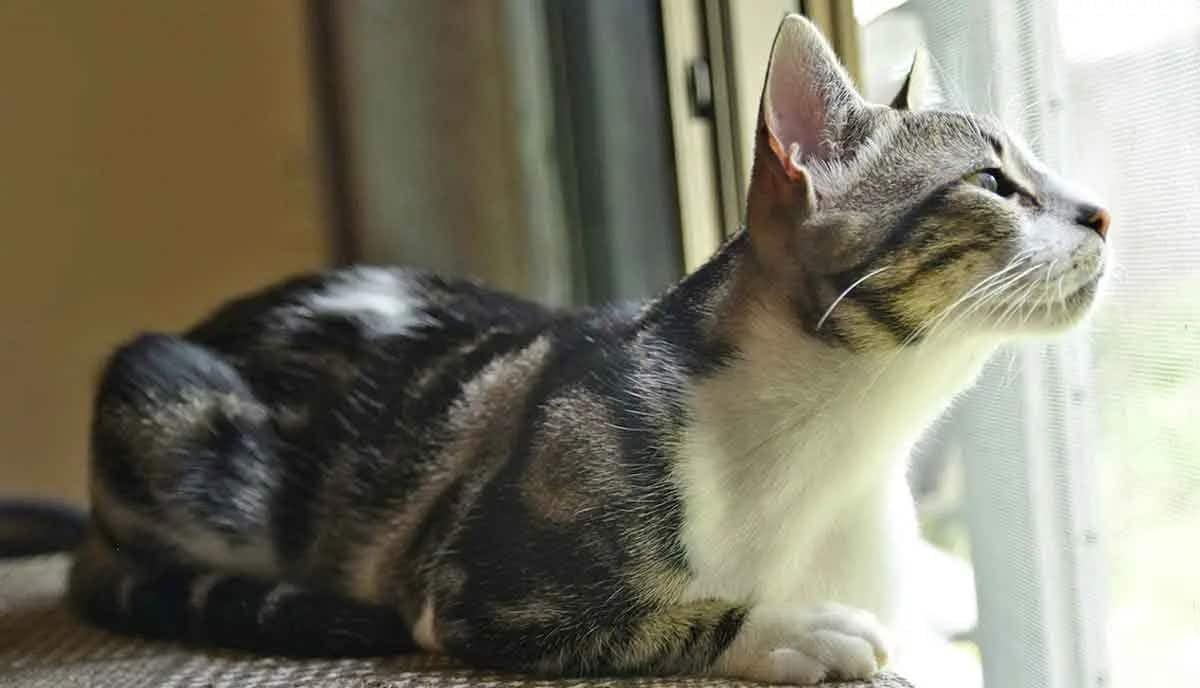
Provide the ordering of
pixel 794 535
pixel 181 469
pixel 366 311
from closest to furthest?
1. pixel 794 535
2. pixel 181 469
3. pixel 366 311

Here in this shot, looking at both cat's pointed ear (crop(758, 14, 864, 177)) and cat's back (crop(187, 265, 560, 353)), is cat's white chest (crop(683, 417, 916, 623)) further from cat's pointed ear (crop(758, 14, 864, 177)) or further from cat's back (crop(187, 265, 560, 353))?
cat's back (crop(187, 265, 560, 353))

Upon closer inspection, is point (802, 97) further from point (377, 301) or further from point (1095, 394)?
point (377, 301)

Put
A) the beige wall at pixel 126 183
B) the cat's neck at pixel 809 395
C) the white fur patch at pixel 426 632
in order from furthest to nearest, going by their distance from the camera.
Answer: the beige wall at pixel 126 183 < the white fur patch at pixel 426 632 < the cat's neck at pixel 809 395

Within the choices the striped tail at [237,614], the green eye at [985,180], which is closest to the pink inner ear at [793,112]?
the green eye at [985,180]

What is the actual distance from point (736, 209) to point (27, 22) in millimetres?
1333

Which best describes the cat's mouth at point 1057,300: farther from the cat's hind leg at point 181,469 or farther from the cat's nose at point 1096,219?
the cat's hind leg at point 181,469

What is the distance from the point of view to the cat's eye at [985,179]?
Answer: 34.6 inches

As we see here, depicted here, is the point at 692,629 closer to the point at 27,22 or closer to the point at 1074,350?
the point at 1074,350

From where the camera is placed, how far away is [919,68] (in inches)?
39.6

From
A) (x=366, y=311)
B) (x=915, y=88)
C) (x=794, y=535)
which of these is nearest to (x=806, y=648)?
(x=794, y=535)

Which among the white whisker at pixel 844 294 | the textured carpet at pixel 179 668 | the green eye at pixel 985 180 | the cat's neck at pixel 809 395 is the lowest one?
the textured carpet at pixel 179 668

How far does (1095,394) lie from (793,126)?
0.31m

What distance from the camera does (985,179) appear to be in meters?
0.88

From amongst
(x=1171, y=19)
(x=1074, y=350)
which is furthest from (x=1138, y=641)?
(x=1171, y=19)
